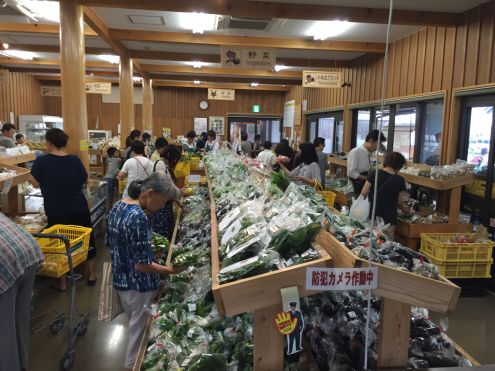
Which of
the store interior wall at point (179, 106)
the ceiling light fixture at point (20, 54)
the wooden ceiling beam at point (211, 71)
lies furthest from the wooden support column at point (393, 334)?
the store interior wall at point (179, 106)

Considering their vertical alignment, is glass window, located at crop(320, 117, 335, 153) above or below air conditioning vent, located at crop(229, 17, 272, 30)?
below

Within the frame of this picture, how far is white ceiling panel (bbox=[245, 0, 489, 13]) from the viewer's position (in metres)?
4.88

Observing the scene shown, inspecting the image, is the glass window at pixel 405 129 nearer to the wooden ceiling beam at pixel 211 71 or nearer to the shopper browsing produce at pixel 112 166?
the wooden ceiling beam at pixel 211 71

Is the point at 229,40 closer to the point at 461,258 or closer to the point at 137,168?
the point at 137,168

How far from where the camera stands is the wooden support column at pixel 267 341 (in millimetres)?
1398

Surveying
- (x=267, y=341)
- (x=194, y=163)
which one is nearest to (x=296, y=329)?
(x=267, y=341)

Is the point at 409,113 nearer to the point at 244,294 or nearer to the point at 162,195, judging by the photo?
the point at 162,195

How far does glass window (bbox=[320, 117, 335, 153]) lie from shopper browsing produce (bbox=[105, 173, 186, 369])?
30.4ft

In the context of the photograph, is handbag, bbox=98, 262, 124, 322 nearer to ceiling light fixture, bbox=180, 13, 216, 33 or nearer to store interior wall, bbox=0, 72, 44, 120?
ceiling light fixture, bbox=180, 13, 216, 33

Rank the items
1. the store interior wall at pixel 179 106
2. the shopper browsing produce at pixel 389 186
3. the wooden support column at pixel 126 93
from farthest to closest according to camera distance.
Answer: the store interior wall at pixel 179 106 → the wooden support column at pixel 126 93 → the shopper browsing produce at pixel 389 186

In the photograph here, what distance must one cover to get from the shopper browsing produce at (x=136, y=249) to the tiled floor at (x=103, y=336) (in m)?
0.74

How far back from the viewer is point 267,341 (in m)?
1.42

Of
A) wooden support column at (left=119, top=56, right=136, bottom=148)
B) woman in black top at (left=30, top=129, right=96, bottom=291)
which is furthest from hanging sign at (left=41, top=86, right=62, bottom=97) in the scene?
woman in black top at (left=30, top=129, right=96, bottom=291)

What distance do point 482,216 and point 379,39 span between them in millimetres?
4107
